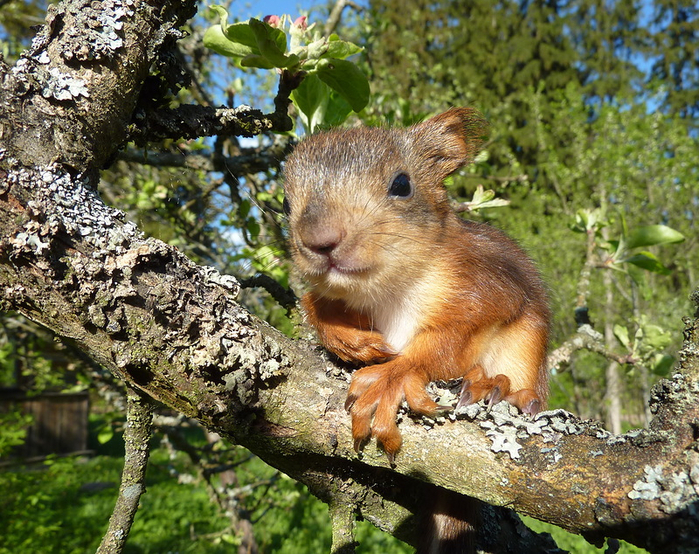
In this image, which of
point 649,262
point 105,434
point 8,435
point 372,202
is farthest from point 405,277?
point 8,435

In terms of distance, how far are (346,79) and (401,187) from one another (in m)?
0.52

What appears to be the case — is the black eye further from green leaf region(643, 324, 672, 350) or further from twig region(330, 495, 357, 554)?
green leaf region(643, 324, 672, 350)

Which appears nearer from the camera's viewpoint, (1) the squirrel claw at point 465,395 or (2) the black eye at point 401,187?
(1) the squirrel claw at point 465,395

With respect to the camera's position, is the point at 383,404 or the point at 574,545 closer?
the point at 383,404

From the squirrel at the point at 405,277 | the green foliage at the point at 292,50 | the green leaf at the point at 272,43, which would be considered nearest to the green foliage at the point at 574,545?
the squirrel at the point at 405,277

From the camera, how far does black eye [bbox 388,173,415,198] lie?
6.78 ft

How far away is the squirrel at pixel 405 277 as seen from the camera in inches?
68.7

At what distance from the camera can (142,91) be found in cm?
163

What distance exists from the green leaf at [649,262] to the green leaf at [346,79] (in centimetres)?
207

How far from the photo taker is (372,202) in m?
1.92

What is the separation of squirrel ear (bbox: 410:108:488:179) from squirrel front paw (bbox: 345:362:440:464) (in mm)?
1198

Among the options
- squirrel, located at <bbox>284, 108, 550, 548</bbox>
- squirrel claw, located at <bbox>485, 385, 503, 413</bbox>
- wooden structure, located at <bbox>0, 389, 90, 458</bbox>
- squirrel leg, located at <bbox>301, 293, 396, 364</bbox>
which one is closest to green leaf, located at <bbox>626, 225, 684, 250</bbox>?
squirrel, located at <bbox>284, 108, 550, 548</bbox>

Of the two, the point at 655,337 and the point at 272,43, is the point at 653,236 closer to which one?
the point at 655,337

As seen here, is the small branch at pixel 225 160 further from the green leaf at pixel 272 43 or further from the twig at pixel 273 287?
the green leaf at pixel 272 43
